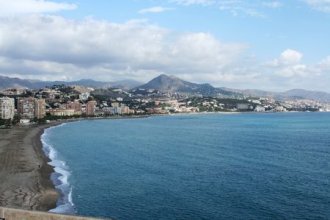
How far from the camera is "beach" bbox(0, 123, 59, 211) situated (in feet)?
127

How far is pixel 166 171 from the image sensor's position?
5525 cm

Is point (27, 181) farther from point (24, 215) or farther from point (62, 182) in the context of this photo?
point (24, 215)

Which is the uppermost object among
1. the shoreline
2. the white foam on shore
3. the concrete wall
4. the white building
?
the white building

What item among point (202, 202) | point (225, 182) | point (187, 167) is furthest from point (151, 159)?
point (202, 202)

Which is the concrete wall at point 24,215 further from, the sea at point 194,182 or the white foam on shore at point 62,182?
the white foam on shore at point 62,182

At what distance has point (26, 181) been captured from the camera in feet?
156

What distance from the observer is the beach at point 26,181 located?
1522 inches

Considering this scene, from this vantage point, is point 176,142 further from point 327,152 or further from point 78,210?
point 78,210

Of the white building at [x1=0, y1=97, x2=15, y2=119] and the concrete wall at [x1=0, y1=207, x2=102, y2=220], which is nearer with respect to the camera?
the concrete wall at [x1=0, y1=207, x2=102, y2=220]

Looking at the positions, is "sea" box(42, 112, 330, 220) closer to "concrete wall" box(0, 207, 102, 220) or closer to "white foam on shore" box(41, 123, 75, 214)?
"white foam on shore" box(41, 123, 75, 214)

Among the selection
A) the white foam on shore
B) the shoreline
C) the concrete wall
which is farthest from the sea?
the concrete wall

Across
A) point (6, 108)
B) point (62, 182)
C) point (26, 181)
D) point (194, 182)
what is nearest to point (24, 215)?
point (26, 181)

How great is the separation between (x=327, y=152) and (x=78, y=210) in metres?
50.0

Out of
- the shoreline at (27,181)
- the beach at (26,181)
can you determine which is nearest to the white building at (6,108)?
the beach at (26,181)
